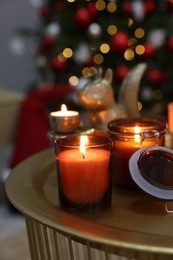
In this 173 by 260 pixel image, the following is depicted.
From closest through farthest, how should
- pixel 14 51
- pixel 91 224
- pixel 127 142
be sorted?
pixel 91 224, pixel 127 142, pixel 14 51

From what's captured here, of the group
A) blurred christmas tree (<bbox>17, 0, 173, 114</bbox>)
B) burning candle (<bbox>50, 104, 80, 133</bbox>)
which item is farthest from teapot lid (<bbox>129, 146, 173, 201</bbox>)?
blurred christmas tree (<bbox>17, 0, 173, 114</bbox>)

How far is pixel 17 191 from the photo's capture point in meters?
0.61

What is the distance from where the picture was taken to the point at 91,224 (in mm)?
494

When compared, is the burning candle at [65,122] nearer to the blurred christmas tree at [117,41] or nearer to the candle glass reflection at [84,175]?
the candle glass reflection at [84,175]

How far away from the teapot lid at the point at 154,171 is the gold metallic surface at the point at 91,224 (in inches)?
1.3

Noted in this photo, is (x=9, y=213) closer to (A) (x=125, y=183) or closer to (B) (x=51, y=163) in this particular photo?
(B) (x=51, y=163)

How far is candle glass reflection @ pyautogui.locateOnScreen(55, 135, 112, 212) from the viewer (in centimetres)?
56

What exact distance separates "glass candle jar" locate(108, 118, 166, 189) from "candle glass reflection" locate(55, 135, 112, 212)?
0.08 meters

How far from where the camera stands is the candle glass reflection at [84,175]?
558 millimetres

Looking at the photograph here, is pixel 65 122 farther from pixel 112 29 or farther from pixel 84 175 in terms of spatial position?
pixel 112 29

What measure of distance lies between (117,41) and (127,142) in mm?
1555

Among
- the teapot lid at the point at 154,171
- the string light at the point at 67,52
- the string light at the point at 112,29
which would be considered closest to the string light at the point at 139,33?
the string light at the point at 112,29

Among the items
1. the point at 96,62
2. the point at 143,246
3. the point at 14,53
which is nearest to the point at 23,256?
the point at 143,246

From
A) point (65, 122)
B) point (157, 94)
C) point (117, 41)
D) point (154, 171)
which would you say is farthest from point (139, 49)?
point (154, 171)
